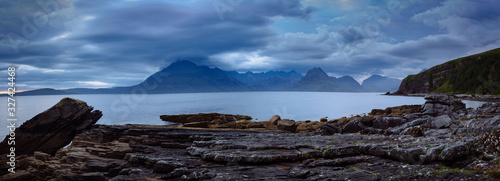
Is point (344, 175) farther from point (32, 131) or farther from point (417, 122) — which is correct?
point (32, 131)

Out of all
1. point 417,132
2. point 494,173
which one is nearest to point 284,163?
point 494,173

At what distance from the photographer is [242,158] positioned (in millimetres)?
19234

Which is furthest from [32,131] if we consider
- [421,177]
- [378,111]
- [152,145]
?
[378,111]

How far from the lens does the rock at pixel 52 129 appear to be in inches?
1373

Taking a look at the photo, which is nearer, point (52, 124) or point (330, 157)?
point (330, 157)

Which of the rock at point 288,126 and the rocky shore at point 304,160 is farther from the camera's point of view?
the rock at point 288,126

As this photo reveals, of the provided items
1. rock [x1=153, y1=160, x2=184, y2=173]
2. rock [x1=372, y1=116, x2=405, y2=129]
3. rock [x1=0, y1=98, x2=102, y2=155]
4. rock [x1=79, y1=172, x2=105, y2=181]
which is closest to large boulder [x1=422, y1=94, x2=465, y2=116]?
rock [x1=372, y1=116, x2=405, y2=129]

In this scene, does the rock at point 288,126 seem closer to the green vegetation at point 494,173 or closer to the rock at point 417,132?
the rock at point 417,132

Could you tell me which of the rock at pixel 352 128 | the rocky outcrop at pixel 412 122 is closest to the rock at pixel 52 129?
the rocky outcrop at pixel 412 122

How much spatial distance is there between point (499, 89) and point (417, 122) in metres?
206

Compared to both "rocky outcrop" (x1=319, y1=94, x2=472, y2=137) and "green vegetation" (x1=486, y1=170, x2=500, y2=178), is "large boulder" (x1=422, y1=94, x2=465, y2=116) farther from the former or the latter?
"green vegetation" (x1=486, y1=170, x2=500, y2=178)

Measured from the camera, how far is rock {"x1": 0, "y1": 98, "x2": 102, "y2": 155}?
1373 inches

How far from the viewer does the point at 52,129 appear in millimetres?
36844

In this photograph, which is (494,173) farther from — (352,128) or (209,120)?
(209,120)
